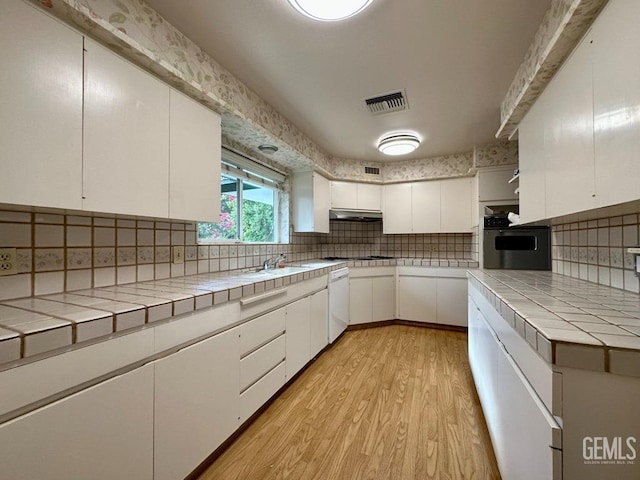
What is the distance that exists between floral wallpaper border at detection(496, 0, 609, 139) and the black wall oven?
1.28 meters

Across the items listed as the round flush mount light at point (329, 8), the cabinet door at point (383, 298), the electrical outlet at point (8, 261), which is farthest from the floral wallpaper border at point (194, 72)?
the cabinet door at point (383, 298)

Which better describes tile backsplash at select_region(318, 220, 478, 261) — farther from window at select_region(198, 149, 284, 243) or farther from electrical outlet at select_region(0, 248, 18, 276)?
electrical outlet at select_region(0, 248, 18, 276)

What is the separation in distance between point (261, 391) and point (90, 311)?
112cm

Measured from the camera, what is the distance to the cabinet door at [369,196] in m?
3.74

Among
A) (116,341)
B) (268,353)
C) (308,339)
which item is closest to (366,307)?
(308,339)

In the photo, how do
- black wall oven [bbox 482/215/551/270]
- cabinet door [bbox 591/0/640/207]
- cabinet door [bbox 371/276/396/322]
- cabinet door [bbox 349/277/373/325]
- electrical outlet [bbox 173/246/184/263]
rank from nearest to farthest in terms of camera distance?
cabinet door [bbox 591/0/640/207] → electrical outlet [bbox 173/246/184/263] → black wall oven [bbox 482/215/551/270] → cabinet door [bbox 349/277/373/325] → cabinet door [bbox 371/276/396/322]

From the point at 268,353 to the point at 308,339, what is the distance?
636 mm

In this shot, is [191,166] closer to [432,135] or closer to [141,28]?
[141,28]

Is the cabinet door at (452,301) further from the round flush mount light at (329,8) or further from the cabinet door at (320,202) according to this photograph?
the round flush mount light at (329,8)

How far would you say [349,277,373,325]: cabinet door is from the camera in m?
3.37

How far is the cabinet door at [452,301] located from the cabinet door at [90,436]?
125 inches

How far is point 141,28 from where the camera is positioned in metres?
1.23

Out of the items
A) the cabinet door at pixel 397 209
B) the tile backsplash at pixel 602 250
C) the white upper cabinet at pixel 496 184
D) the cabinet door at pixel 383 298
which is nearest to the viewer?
the tile backsplash at pixel 602 250

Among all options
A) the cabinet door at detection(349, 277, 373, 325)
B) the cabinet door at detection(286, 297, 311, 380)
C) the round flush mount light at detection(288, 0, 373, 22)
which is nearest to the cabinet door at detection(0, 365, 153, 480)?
the cabinet door at detection(286, 297, 311, 380)
